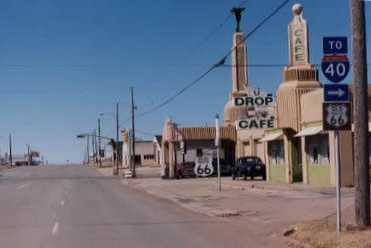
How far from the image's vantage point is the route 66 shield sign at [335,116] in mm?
15227

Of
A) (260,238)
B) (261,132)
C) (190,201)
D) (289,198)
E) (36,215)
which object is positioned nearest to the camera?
(260,238)

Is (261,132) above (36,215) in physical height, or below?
above

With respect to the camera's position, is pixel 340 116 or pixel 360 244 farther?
pixel 340 116

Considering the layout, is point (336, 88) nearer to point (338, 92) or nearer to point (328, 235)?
point (338, 92)

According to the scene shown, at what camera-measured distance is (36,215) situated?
84.8 feet

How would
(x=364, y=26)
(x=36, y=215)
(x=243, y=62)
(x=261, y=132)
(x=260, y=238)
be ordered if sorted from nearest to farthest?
(x=364, y=26), (x=260, y=238), (x=36, y=215), (x=261, y=132), (x=243, y=62)

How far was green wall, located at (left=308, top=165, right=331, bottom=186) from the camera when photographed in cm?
3584

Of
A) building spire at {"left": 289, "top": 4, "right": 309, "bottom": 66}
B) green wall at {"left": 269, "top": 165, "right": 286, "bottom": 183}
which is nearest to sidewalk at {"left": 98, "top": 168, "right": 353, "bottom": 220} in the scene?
green wall at {"left": 269, "top": 165, "right": 286, "bottom": 183}

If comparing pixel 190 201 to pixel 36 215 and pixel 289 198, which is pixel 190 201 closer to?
pixel 289 198

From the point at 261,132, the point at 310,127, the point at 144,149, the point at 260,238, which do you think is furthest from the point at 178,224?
the point at 144,149

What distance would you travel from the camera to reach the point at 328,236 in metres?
14.8

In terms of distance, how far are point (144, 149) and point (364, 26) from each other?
14190 centimetres

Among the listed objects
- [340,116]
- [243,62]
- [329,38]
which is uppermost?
[243,62]

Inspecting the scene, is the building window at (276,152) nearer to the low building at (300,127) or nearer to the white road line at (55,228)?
the low building at (300,127)
